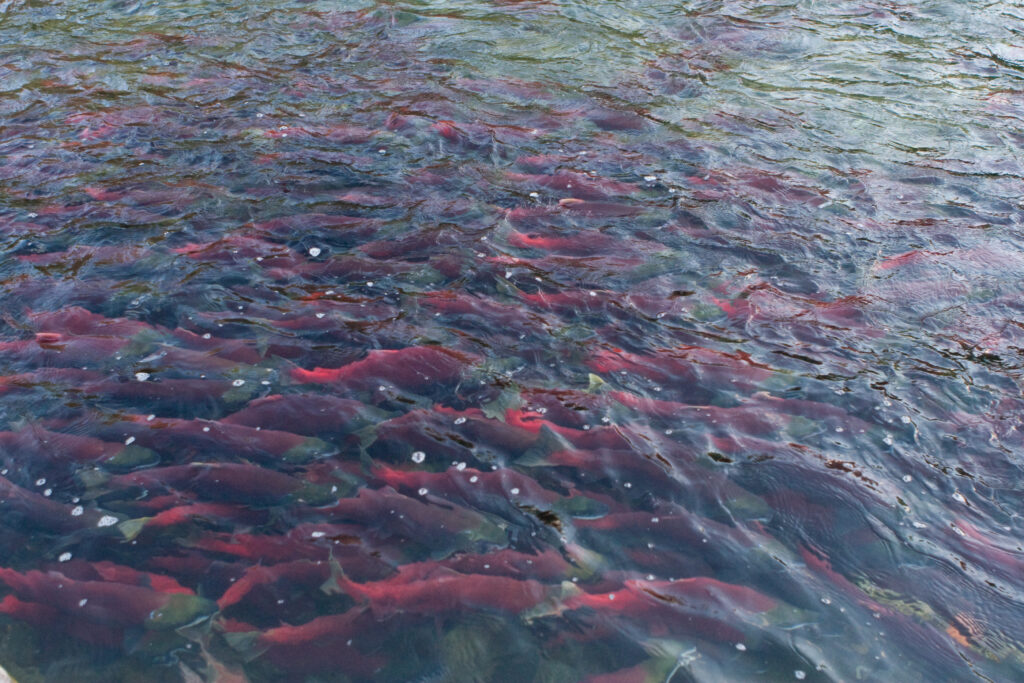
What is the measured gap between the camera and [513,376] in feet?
13.6

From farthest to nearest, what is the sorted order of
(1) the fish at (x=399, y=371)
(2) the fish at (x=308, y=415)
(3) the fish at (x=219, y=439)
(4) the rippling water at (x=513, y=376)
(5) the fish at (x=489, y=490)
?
(1) the fish at (x=399, y=371), (2) the fish at (x=308, y=415), (3) the fish at (x=219, y=439), (5) the fish at (x=489, y=490), (4) the rippling water at (x=513, y=376)

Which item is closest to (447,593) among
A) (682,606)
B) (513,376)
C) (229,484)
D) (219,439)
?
(682,606)

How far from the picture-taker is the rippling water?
120 inches

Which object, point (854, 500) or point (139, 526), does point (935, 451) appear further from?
point (139, 526)

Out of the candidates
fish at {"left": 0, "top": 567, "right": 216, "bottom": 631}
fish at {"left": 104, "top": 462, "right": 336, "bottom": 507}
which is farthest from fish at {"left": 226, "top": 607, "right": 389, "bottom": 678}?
fish at {"left": 104, "top": 462, "right": 336, "bottom": 507}

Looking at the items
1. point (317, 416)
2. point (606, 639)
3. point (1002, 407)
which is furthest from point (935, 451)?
point (317, 416)

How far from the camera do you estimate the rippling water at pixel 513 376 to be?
306cm

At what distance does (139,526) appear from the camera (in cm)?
342

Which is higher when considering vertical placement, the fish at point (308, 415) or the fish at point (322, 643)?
the fish at point (308, 415)

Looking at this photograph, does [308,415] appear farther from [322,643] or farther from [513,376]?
[322,643]

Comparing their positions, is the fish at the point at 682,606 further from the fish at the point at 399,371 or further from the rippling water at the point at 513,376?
the fish at the point at 399,371

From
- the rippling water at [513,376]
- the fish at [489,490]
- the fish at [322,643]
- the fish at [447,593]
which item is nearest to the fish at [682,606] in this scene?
the rippling water at [513,376]

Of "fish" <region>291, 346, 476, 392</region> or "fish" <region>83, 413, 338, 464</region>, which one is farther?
"fish" <region>291, 346, 476, 392</region>

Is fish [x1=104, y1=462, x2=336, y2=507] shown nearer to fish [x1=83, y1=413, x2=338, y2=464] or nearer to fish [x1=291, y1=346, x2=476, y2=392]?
fish [x1=83, y1=413, x2=338, y2=464]
